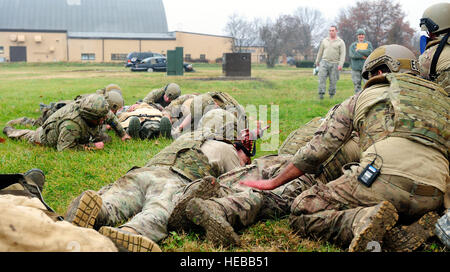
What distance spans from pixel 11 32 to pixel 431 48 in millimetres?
55421

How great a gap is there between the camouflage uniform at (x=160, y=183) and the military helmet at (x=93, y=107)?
2437mm

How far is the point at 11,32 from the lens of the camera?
53188 millimetres

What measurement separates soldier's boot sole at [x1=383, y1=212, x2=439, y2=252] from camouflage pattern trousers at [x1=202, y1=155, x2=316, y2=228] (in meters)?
1.02

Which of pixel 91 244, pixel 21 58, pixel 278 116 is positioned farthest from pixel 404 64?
pixel 21 58

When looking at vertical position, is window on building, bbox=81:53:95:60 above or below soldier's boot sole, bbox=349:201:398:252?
above

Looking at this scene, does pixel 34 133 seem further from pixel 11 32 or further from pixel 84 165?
pixel 11 32

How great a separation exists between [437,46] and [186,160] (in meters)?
2.87

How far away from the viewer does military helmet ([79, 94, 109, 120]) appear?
674 centimetres

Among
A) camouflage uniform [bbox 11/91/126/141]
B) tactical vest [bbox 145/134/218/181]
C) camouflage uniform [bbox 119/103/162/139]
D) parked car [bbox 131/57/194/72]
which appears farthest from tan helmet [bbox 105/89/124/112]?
parked car [bbox 131/57/194/72]

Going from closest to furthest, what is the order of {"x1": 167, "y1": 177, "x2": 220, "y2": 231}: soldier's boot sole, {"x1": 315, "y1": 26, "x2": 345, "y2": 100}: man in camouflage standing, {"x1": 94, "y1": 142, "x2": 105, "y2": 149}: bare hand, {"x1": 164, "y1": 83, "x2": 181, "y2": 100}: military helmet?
{"x1": 167, "y1": 177, "x2": 220, "y2": 231}: soldier's boot sole, {"x1": 94, "y1": 142, "x2": 105, "y2": 149}: bare hand, {"x1": 164, "y1": 83, "x2": 181, "y2": 100}: military helmet, {"x1": 315, "y1": 26, "x2": 345, "y2": 100}: man in camouflage standing

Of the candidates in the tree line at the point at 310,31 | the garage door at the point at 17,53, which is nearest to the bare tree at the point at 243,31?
the tree line at the point at 310,31

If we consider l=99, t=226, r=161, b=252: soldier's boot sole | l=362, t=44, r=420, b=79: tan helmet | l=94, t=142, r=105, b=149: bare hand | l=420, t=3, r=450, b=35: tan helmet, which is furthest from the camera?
l=94, t=142, r=105, b=149: bare hand

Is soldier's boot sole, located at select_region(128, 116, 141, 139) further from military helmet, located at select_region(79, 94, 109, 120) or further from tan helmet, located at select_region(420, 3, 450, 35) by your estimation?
tan helmet, located at select_region(420, 3, 450, 35)
